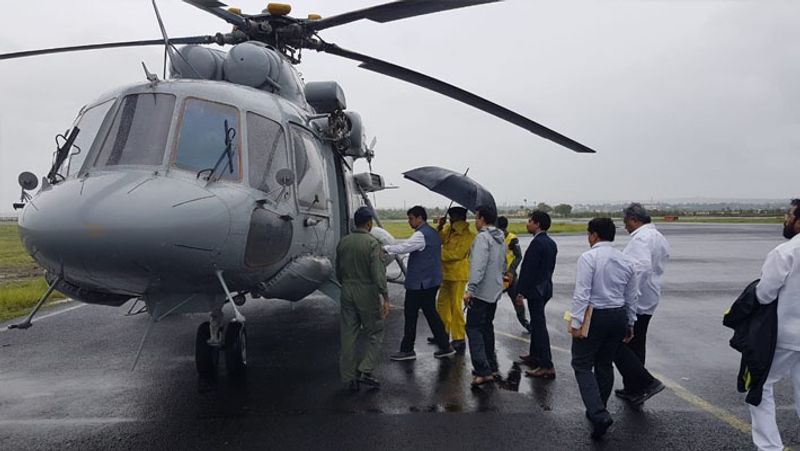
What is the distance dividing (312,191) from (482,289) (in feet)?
6.86

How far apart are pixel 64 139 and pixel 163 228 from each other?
1.97 metres

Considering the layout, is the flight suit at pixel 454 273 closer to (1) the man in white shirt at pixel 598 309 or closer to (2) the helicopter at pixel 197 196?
→ (2) the helicopter at pixel 197 196

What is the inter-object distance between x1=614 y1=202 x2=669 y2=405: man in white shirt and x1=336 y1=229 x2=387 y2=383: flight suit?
2.33 metres

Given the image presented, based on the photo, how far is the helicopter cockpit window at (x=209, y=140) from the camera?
445 cm

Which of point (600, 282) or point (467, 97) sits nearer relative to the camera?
point (600, 282)

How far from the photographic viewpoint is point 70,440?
4180mm

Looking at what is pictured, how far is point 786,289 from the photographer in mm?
3488

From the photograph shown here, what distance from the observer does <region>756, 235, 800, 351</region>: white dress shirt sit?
11.3 feet

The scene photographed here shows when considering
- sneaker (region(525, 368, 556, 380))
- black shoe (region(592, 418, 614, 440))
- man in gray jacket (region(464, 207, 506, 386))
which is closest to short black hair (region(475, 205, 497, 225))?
man in gray jacket (region(464, 207, 506, 386))

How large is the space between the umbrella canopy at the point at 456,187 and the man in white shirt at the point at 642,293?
5.91ft

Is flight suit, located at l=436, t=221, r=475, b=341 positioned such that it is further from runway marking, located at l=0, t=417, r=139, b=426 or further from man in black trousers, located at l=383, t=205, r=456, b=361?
runway marking, located at l=0, t=417, r=139, b=426

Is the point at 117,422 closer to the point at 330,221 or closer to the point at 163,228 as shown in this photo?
the point at 163,228

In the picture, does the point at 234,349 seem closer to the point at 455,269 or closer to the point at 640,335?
the point at 455,269

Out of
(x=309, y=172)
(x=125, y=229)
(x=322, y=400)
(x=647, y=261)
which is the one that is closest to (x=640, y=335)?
(x=647, y=261)
